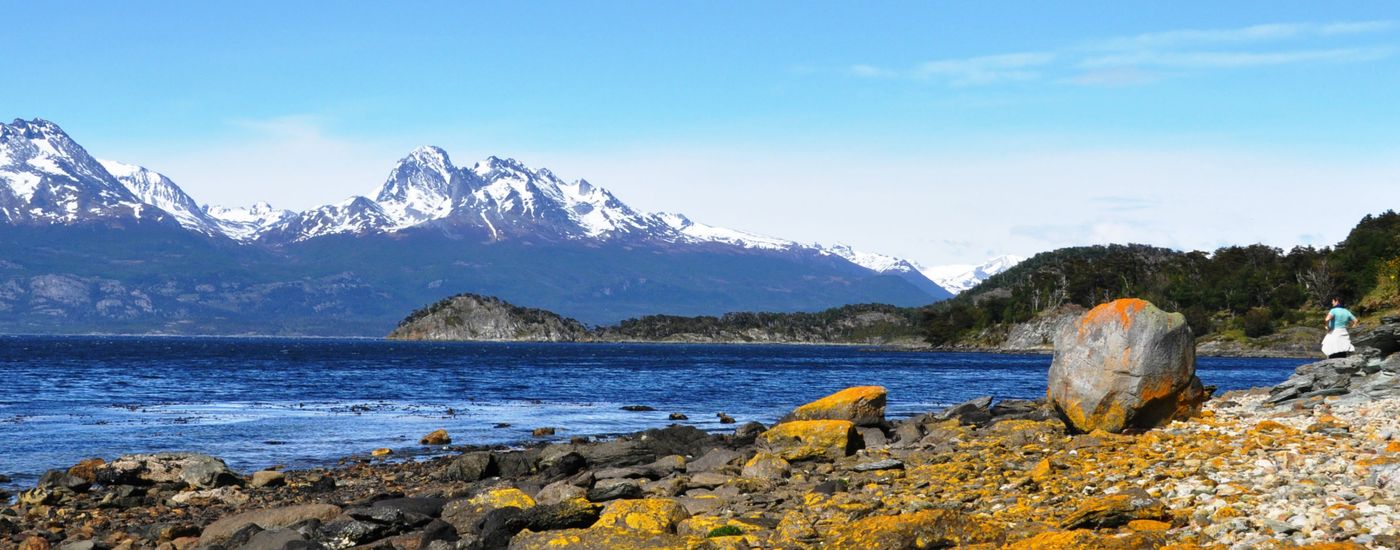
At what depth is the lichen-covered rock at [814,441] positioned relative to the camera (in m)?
28.6

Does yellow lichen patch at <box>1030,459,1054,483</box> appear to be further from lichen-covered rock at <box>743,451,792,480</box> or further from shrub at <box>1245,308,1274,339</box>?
shrub at <box>1245,308,1274,339</box>

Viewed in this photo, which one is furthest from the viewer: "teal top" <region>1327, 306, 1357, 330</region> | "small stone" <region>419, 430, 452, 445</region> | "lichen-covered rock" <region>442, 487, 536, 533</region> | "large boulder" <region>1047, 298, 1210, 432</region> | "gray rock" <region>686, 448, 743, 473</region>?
"small stone" <region>419, 430, 452, 445</region>

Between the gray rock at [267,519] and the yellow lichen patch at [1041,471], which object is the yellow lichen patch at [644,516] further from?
the gray rock at [267,519]

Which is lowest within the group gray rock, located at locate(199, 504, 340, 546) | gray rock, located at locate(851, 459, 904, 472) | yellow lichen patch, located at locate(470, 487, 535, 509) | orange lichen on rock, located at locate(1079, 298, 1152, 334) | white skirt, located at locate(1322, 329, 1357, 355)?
gray rock, located at locate(199, 504, 340, 546)

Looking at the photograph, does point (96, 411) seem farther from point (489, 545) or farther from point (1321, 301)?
point (1321, 301)

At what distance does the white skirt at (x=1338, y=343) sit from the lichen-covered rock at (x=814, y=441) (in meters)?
15.7

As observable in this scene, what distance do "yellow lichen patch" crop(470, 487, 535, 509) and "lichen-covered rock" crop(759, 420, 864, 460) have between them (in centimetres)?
714

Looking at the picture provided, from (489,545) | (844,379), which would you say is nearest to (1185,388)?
(489,545)

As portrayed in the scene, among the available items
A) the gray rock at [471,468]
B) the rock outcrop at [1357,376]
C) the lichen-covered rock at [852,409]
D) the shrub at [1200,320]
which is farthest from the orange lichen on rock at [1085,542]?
the shrub at [1200,320]

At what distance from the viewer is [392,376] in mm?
105750

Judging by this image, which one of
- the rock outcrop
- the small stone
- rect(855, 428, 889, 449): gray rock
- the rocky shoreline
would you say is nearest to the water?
the small stone

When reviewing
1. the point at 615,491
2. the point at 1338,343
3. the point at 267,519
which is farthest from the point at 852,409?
the point at 267,519

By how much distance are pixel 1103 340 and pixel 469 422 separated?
112 ft

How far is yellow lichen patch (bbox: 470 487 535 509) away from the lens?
23.2m
